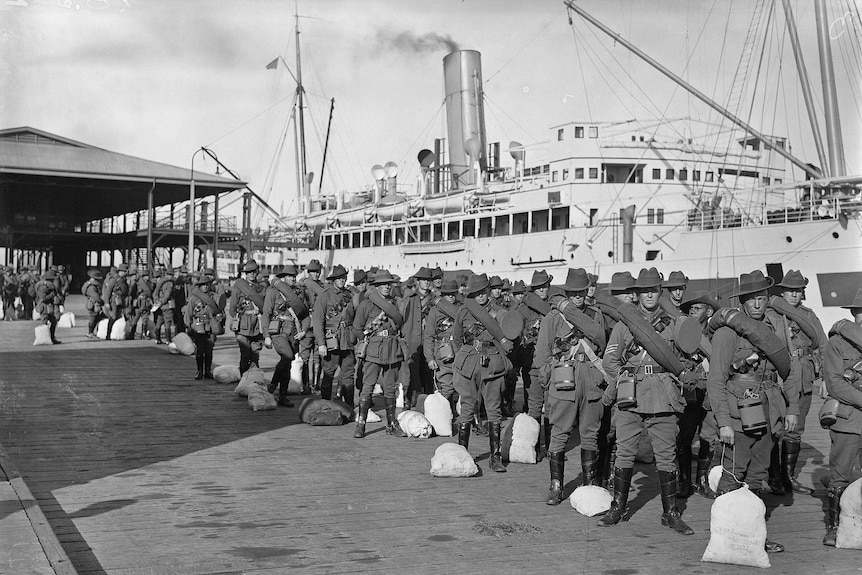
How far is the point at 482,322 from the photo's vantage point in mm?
8422

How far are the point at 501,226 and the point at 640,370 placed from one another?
98.3 ft

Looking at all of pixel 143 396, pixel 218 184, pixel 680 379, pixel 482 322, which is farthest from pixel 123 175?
pixel 680 379

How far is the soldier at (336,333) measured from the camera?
36.5ft

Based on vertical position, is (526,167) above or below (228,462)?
A: above

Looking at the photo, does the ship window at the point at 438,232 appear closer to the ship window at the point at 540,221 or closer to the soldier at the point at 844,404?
the ship window at the point at 540,221

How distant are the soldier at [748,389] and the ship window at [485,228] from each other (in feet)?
100

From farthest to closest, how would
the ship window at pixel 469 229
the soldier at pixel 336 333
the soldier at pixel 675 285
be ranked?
the ship window at pixel 469 229 < the soldier at pixel 336 333 < the soldier at pixel 675 285

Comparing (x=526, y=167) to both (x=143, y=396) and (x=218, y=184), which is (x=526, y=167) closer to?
(x=218, y=184)

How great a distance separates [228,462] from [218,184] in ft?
111

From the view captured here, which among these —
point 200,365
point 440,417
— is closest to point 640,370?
point 440,417

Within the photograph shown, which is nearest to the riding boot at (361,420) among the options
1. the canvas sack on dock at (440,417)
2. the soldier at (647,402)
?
the canvas sack on dock at (440,417)

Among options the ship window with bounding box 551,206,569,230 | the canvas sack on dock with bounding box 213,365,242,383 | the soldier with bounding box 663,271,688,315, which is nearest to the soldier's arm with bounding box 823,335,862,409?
the soldier with bounding box 663,271,688,315

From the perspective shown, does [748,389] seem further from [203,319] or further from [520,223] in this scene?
[520,223]

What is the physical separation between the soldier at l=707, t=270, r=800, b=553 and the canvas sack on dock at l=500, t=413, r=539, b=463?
8.07ft
